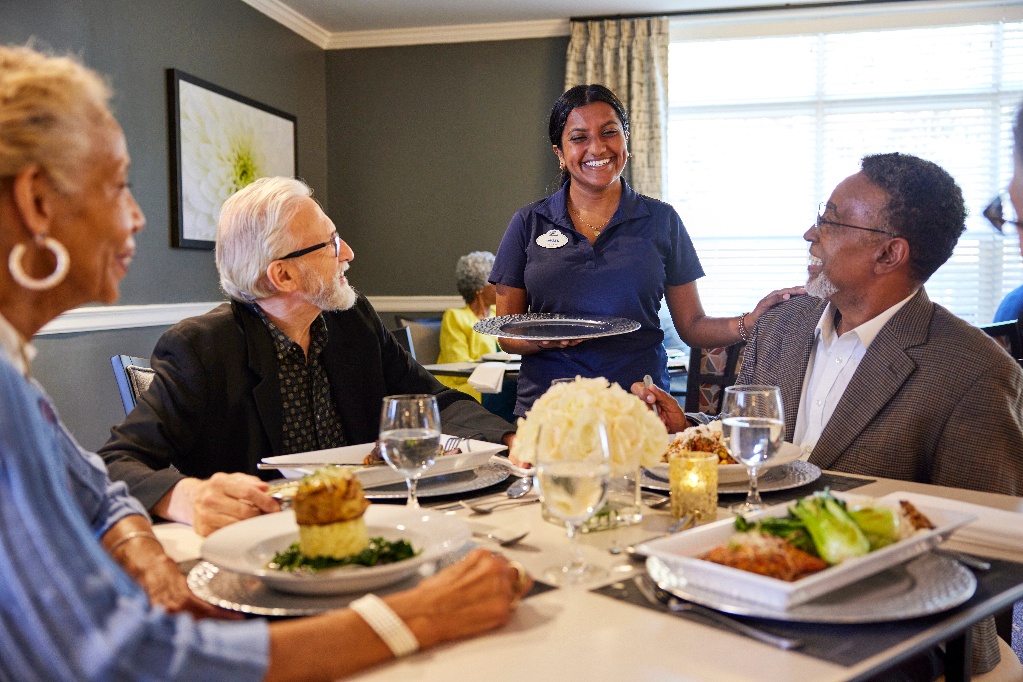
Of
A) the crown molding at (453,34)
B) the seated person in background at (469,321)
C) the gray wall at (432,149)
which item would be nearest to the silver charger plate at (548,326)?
the seated person in background at (469,321)

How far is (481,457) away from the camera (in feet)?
5.31

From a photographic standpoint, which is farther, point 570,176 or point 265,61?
point 265,61

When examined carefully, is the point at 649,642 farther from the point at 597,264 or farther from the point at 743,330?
the point at 597,264

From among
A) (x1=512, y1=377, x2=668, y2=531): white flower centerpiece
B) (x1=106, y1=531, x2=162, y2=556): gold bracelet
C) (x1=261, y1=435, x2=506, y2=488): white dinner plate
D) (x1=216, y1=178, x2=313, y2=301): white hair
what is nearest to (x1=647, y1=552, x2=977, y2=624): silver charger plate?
(x1=512, y1=377, x2=668, y2=531): white flower centerpiece

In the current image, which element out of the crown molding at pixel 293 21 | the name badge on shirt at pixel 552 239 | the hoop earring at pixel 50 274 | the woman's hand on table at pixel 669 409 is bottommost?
the woman's hand on table at pixel 669 409

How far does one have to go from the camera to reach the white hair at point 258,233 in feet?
6.37

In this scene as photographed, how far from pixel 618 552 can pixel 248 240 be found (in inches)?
44.5

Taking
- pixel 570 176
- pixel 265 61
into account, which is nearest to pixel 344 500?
pixel 570 176

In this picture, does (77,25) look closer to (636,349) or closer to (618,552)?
(636,349)

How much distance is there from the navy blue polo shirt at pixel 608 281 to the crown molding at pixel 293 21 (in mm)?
3831

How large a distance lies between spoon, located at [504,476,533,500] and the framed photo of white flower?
11.5ft

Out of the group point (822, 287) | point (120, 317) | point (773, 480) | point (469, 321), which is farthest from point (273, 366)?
point (469, 321)

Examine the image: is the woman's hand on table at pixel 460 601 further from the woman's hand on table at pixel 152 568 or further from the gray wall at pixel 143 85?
the gray wall at pixel 143 85

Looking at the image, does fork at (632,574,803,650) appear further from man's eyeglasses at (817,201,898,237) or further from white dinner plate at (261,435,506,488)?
man's eyeglasses at (817,201,898,237)
